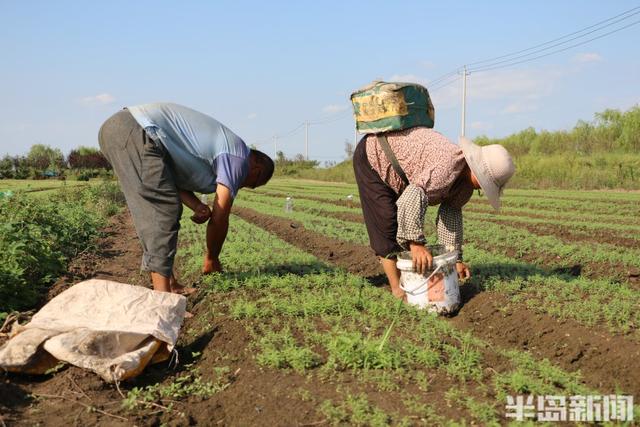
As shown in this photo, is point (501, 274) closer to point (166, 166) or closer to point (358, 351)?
point (358, 351)

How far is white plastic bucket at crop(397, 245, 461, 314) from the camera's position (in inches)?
165

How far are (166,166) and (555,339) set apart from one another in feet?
9.50

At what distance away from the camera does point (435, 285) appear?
4.20 meters

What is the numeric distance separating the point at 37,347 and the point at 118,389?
1.82ft

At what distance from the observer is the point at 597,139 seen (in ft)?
116

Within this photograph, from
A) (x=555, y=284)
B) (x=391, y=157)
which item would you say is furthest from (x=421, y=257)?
(x=555, y=284)

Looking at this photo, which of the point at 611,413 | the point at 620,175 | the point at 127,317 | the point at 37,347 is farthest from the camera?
the point at 620,175

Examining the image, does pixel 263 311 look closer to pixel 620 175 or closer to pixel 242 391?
pixel 242 391

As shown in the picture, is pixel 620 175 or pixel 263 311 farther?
pixel 620 175

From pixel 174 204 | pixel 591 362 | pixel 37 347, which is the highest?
pixel 174 204

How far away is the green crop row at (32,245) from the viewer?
462cm

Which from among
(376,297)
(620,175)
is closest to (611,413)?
(376,297)

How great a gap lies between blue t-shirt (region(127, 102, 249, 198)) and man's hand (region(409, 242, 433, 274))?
4.52ft

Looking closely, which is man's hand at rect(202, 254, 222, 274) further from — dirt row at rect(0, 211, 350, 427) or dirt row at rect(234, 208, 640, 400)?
dirt row at rect(234, 208, 640, 400)
